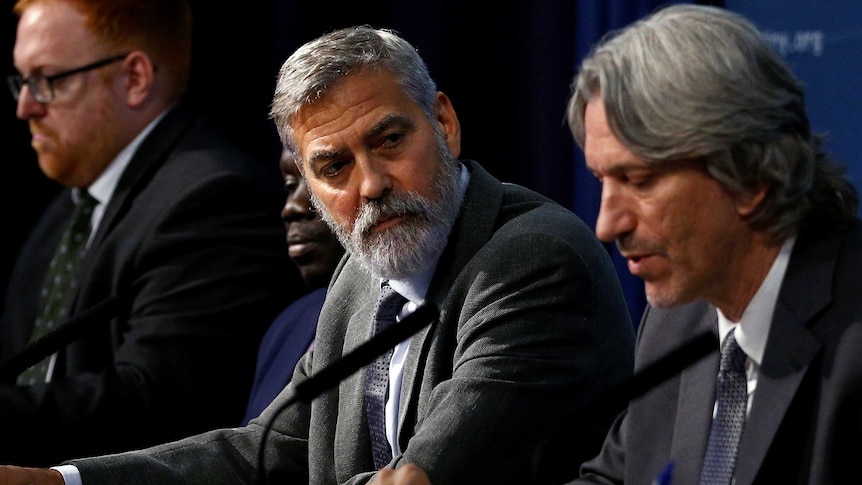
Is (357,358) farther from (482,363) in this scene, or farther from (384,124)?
(384,124)

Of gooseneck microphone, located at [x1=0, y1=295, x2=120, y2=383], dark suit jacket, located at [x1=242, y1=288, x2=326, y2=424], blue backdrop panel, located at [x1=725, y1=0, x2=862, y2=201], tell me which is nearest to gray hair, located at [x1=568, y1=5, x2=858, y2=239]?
gooseneck microphone, located at [x1=0, y1=295, x2=120, y2=383]

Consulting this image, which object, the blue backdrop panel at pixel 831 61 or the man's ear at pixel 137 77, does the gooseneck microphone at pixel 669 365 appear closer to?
the blue backdrop panel at pixel 831 61

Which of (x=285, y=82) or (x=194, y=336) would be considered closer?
(x=285, y=82)

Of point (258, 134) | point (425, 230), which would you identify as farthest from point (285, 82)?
point (258, 134)

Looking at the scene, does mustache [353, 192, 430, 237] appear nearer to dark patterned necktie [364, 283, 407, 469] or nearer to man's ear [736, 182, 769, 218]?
dark patterned necktie [364, 283, 407, 469]

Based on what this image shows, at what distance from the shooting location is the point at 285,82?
254 cm

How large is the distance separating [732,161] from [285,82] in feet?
3.30

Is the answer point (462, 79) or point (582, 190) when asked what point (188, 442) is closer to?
point (582, 190)

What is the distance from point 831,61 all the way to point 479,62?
1.20 metres

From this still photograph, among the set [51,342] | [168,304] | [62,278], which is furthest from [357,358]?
[62,278]

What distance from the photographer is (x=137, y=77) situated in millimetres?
4082

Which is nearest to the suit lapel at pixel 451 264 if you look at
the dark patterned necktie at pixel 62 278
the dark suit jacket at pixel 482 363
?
the dark suit jacket at pixel 482 363

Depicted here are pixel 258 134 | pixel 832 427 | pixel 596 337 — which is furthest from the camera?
pixel 258 134

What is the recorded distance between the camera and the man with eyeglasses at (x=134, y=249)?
11.7 ft
